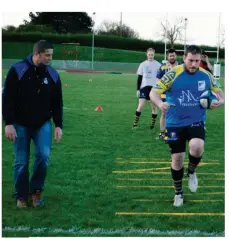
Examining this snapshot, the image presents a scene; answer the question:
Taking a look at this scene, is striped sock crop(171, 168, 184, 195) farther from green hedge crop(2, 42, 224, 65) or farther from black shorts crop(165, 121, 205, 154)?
green hedge crop(2, 42, 224, 65)

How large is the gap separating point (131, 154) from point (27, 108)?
154 inches

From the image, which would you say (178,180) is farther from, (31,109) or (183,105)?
(31,109)

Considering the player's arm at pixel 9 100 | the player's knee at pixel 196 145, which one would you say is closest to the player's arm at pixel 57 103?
the player's arm at pixel 9 100

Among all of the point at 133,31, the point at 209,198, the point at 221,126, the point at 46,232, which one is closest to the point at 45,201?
the point at 46,232

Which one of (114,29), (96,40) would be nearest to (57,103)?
(96,40)

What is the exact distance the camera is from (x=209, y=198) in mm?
6398

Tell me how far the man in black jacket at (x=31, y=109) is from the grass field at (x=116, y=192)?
1.12 feet

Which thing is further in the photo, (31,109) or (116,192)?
(116,192)

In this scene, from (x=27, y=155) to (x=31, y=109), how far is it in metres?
0.56

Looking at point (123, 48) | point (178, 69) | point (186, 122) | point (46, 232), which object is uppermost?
point (123, 48)

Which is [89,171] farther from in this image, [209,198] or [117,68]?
[117,68]

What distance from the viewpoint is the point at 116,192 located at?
262 inches

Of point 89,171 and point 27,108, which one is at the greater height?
point 27,108

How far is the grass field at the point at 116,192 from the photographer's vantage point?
17.1ft
